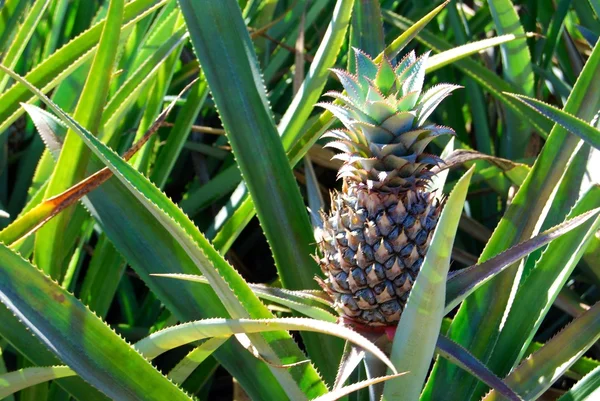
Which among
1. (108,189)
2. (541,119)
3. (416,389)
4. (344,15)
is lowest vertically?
(416,389)

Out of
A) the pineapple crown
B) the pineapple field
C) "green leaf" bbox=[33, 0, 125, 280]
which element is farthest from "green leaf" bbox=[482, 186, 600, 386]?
"green leaf" bbox=[33, 0, 125, 280]

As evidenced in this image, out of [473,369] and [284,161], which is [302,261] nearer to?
[284,161]

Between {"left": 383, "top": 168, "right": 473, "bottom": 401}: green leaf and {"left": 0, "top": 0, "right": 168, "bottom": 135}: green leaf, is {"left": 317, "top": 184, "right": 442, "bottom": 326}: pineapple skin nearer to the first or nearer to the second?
{"left": 383, "top": 168, "right": 473, "bottom": 401}: green leaf

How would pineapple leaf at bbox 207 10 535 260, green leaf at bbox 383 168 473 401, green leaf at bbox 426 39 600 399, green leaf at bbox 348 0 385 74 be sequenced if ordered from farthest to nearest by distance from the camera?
green leaf at bbox 348 0 385 74
pineapple leaf at bbox 207 10 535 260
green leaf at bbox 426 39 600 399
green leaf at bbox 383 168 473 401

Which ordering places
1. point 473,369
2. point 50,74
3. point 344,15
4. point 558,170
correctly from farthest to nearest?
point 50,74
point 344,15
point 558,170
point 473,369

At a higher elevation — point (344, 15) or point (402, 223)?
point (344, 15)

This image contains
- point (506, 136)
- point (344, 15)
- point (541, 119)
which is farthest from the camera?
point (506, 136)

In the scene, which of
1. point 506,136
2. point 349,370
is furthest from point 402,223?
point 506,136

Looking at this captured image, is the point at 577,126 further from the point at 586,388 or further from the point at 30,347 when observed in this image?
the point at 30,347

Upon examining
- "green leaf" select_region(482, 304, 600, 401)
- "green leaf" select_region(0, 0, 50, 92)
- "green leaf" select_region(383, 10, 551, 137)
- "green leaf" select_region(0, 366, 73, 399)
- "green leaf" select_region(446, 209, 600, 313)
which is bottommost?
"green leaf" select_region(482, 304, 600, 401)
